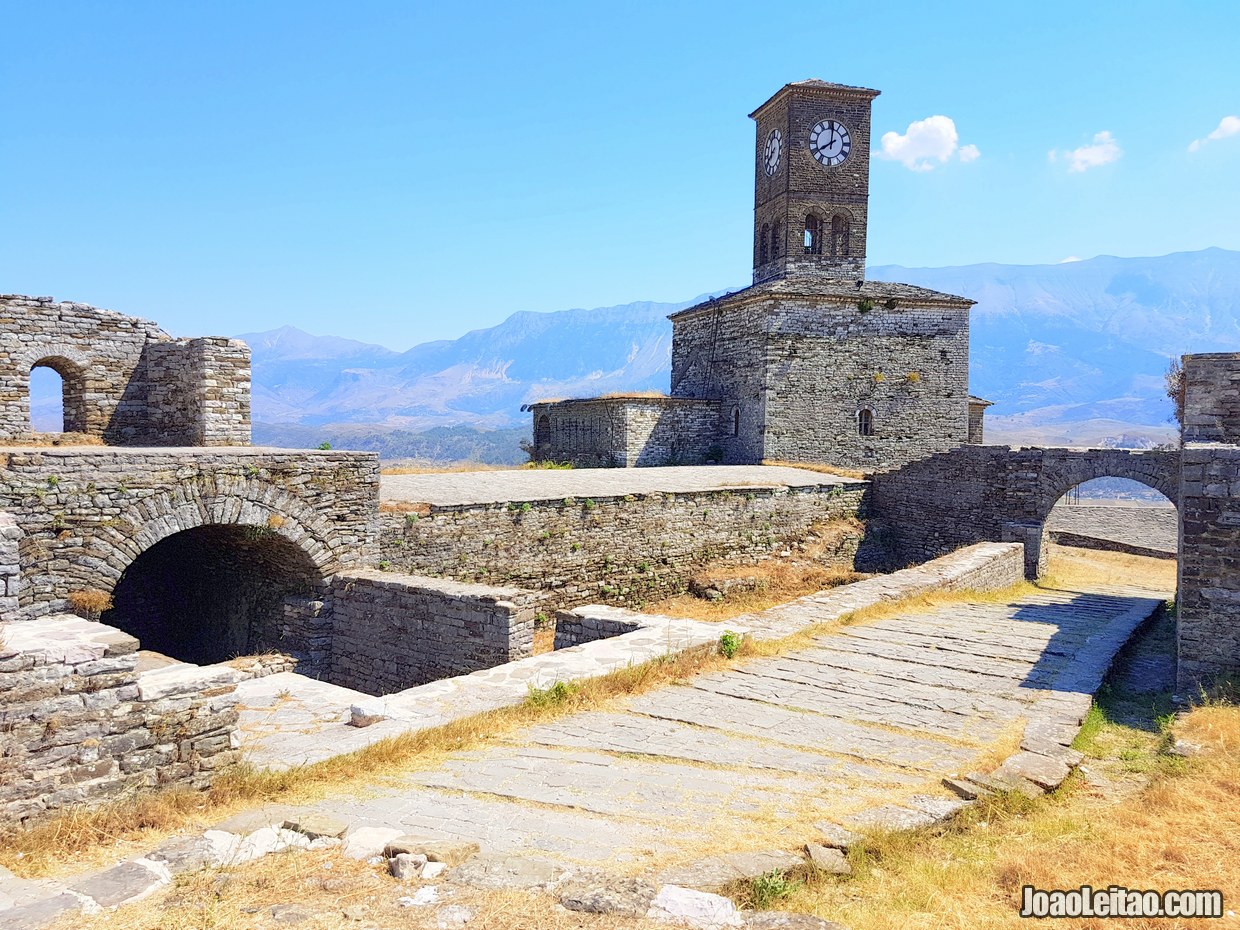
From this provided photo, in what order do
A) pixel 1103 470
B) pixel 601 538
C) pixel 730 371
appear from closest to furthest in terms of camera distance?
1. pixel 601 538
2. pixel 1103 470
3. pixel 730 371

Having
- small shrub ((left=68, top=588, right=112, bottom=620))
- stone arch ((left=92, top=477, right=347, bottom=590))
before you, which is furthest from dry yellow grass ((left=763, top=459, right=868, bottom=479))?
small shrub ((left=68, top=588, right=112, bottom=620))

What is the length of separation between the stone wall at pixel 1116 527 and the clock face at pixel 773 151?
16.3 m

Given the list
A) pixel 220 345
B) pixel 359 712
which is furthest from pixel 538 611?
pixel 359 712

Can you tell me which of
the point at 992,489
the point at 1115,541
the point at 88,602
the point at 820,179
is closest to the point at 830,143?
the point at 820,179

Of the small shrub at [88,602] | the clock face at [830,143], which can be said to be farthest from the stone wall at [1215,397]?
the clock face at [830,143]

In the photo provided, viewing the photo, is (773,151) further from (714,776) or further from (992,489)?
(714,776)

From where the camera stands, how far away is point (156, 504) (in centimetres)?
1043

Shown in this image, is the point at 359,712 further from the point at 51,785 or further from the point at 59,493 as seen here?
the point at 59,493

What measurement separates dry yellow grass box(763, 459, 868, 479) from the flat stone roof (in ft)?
2.23

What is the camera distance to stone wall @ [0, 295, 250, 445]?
13250mm

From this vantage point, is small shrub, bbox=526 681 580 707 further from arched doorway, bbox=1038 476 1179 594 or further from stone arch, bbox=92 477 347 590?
arched doorway, bbox=1038 476 1179 594

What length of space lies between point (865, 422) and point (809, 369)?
2757 mm

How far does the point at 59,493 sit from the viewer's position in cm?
973

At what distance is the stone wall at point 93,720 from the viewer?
5.05 metres
